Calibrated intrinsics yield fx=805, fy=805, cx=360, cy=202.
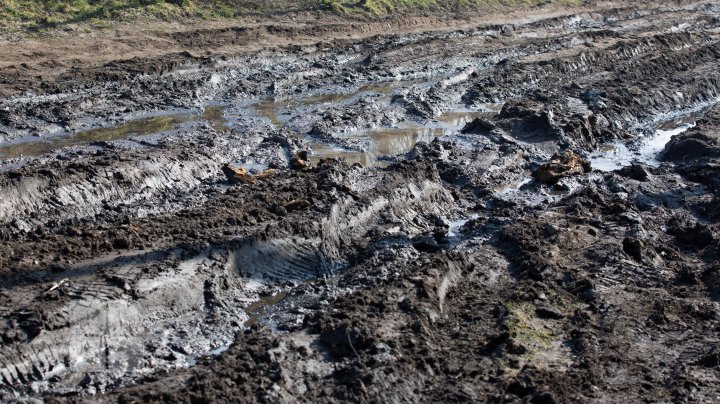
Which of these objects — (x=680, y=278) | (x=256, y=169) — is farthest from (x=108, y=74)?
(x=680, y=278)

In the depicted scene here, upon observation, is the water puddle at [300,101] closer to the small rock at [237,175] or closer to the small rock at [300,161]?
the small rock at [300,161]

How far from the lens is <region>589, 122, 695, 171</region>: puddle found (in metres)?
17.3

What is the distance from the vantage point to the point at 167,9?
27781 millimetres

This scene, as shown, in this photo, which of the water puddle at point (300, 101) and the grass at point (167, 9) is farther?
the grass at point (167, 9)

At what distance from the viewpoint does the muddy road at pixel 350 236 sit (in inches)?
324

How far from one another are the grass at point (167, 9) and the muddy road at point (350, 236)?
3.83 metres

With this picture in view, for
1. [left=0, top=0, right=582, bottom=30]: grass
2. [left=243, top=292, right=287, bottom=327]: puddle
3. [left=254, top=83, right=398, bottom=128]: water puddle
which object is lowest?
[left=254, top=83, right=398, bottom=128]: water puddle

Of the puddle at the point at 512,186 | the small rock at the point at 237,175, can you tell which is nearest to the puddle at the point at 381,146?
the small rock at the point at 237,175

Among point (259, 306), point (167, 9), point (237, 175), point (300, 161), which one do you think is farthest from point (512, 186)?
point (167, 9)

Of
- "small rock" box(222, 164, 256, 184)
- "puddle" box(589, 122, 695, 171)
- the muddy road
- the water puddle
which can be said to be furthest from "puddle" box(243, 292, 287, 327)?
"puddle" box(589, 122, 695, 171)

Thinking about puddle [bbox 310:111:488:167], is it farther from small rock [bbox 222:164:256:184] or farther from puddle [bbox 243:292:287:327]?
puddle [bbox 243:292:287:327]

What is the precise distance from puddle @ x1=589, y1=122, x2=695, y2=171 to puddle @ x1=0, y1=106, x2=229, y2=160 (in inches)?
323

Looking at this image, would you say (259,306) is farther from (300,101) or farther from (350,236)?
(300,101)

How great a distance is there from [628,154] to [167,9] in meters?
16.9
